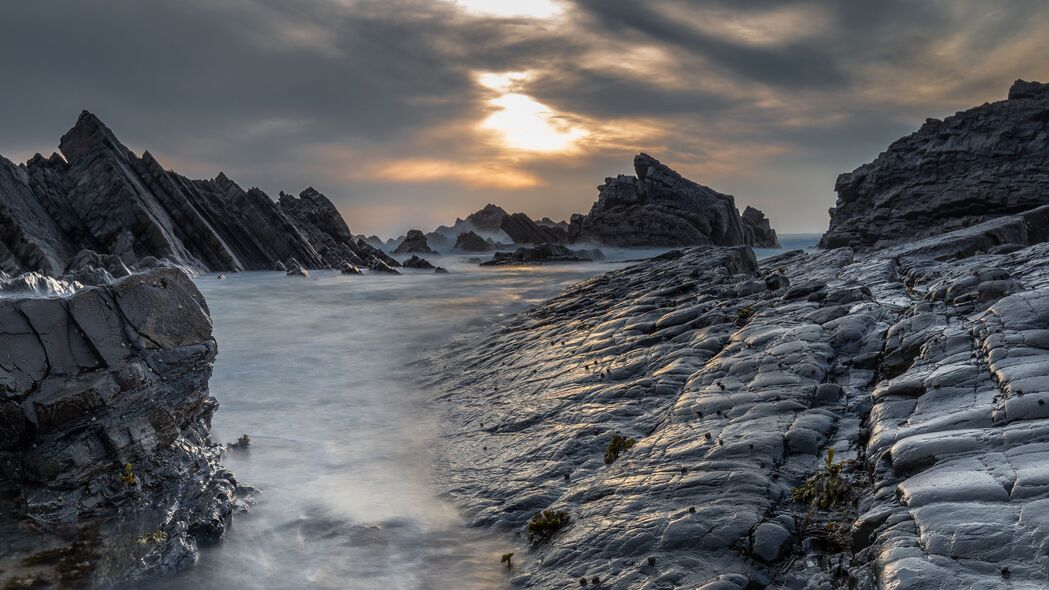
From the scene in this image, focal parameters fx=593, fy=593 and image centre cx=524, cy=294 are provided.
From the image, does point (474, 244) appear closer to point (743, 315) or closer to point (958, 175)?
point (958, 175)

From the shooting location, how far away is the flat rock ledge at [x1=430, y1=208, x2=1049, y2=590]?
7133mm

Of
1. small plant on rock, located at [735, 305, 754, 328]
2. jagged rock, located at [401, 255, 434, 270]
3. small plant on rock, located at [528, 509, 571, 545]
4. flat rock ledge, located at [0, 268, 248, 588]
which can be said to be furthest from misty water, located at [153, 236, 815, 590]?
jagged rock, located at [401, 255, 434, 270]

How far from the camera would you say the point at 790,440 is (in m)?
10.1

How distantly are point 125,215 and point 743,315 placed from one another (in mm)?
56414

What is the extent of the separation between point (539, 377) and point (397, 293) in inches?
1140

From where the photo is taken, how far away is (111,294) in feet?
39.7

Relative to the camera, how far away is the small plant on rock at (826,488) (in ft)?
27.9

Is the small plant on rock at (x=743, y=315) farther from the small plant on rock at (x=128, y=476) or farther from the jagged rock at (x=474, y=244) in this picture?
the jagged rock at (x=474, y=244)

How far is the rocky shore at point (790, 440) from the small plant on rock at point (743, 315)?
113 millimetres

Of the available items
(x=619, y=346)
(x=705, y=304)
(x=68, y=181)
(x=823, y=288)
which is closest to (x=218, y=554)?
(x=619, y=346)

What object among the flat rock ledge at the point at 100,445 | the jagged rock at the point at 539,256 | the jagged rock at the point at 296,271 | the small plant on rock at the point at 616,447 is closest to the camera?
the flat rock ledge at the point at 100,445

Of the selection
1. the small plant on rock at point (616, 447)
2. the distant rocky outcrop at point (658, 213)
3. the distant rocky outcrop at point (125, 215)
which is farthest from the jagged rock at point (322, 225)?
the small plant on rock at point (616, 447)

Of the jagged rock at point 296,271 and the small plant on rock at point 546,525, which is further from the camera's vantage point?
the jagged rock at point 296,271

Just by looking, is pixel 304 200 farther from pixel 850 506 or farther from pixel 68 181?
pixel 850 506
